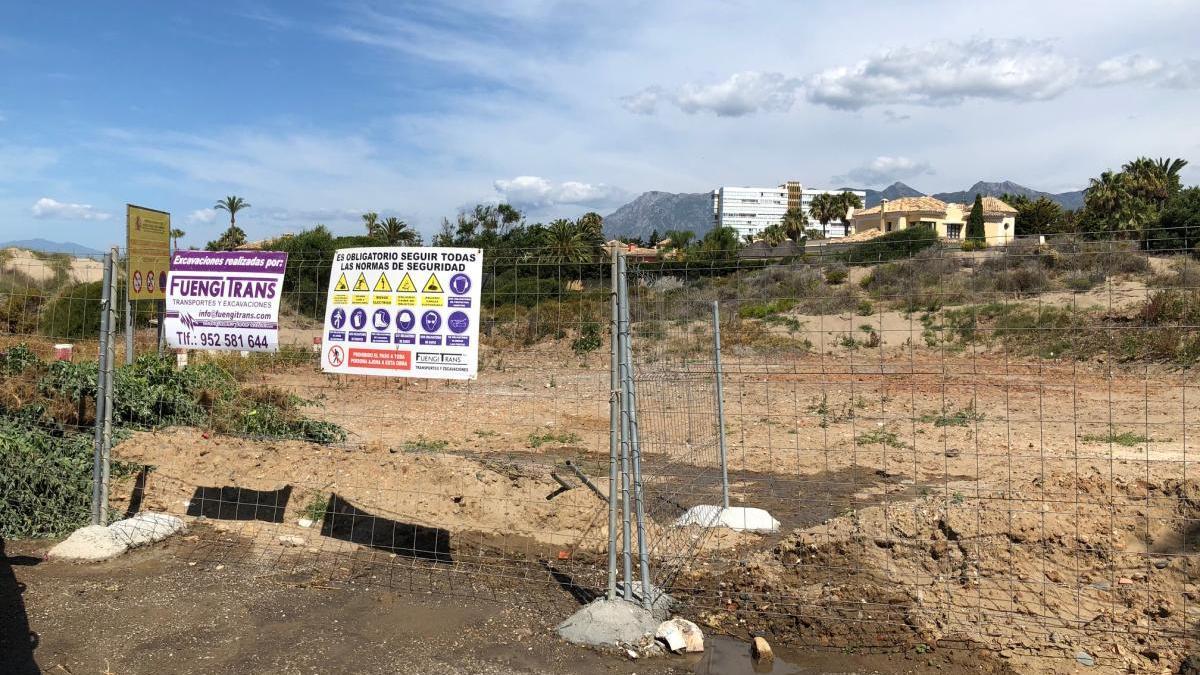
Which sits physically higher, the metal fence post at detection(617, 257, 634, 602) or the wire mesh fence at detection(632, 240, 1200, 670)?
the metal fence post at detection(617, 257, 634, 602)

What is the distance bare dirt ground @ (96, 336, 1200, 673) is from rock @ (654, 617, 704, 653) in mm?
322

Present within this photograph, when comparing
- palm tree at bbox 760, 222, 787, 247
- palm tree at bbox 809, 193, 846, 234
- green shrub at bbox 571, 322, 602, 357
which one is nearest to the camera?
green shrub at bbox 571, 322, 602, 357

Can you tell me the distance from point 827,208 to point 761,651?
74.8 metres

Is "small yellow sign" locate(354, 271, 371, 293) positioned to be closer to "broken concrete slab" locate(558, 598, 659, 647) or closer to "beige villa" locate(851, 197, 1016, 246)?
"broken concrete slab" locate(558, 598, 659, 647)

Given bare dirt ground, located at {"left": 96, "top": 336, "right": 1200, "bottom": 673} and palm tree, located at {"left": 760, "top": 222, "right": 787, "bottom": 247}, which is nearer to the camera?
bare dirt ground, located at {"left": 96, "top": 336, "right": 1200, "bottom": 673}

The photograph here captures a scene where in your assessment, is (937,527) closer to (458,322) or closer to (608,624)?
(608,624)

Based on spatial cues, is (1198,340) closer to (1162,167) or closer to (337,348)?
(337,348)

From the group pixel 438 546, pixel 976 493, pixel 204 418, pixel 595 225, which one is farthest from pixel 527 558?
pixel 595 225

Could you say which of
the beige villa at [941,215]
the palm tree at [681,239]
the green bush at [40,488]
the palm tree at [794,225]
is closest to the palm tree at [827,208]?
the beige villa at [941,215]

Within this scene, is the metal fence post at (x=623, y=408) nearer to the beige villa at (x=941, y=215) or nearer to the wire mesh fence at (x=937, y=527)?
the wire mesh fence at (x=937, y=527)

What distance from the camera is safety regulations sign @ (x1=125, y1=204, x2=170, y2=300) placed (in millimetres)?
10109

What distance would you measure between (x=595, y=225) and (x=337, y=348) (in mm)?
62248

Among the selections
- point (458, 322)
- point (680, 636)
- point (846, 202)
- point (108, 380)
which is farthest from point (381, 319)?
point (846, 202)

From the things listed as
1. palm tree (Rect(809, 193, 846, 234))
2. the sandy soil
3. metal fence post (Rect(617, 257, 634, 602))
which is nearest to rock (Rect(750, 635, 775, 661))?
metal fence post (Rect(617, 257, 634, 602))
